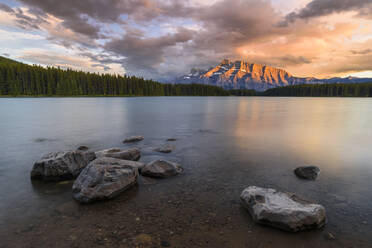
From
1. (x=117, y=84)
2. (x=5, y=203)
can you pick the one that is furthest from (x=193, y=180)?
(x=117, y=84)

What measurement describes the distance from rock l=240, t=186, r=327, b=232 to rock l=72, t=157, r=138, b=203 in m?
4.91

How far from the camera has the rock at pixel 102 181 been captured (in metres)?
7.08

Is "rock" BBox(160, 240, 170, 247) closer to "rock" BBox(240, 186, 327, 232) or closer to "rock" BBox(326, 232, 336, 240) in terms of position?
"rock" BBox(240, 186, 327, 232)

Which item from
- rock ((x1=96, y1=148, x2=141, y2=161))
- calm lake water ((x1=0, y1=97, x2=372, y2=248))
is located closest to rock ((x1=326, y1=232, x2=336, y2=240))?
calm lake water ((x1=0, y1=97, x2=372, y2=248))

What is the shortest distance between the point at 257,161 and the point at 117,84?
599ft

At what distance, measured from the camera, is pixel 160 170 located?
9.50 meters

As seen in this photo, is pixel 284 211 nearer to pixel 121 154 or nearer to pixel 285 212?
pixel 285 212

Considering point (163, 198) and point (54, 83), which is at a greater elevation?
point (54, 83)

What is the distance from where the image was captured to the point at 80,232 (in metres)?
5.54

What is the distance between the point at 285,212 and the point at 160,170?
224 inches

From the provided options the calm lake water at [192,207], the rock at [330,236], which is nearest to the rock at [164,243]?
the calm lake water at [192,207]

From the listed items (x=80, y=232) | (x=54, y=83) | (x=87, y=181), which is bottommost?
(x=80, y=232)

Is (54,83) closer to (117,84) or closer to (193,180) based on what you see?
(117,84)

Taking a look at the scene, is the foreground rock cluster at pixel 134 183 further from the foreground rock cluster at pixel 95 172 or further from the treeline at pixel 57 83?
the treeline at pixel 57 83
